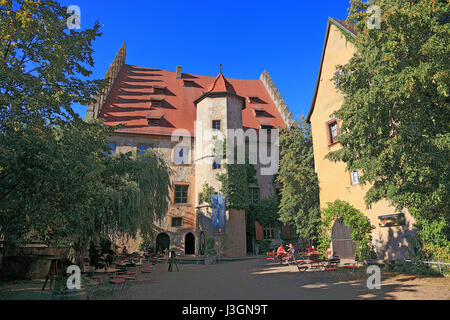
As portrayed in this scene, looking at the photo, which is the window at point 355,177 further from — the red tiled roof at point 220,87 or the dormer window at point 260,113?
the dormer window at point 260,113

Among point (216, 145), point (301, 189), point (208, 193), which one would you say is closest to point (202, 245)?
point (208, 193)

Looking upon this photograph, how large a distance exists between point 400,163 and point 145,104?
2507 centimetres

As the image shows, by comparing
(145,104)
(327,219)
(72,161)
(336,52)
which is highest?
(145,104)

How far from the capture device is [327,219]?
1498cm

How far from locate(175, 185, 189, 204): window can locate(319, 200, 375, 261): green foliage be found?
45.9 feet

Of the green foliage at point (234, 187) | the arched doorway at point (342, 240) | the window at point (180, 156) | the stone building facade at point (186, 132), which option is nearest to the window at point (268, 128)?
the stone building facade at point (186, 132)

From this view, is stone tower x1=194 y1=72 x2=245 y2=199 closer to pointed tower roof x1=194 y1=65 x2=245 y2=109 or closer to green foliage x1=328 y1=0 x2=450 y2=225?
pointed tower roof x1=194 y1=65 x2=245 y2=109

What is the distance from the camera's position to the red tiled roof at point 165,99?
1073 inches

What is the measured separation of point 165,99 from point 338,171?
20.2 metres

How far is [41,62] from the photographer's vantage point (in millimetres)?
10750

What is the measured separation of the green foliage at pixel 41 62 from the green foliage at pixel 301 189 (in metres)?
13.2

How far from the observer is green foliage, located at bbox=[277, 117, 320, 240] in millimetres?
19906
